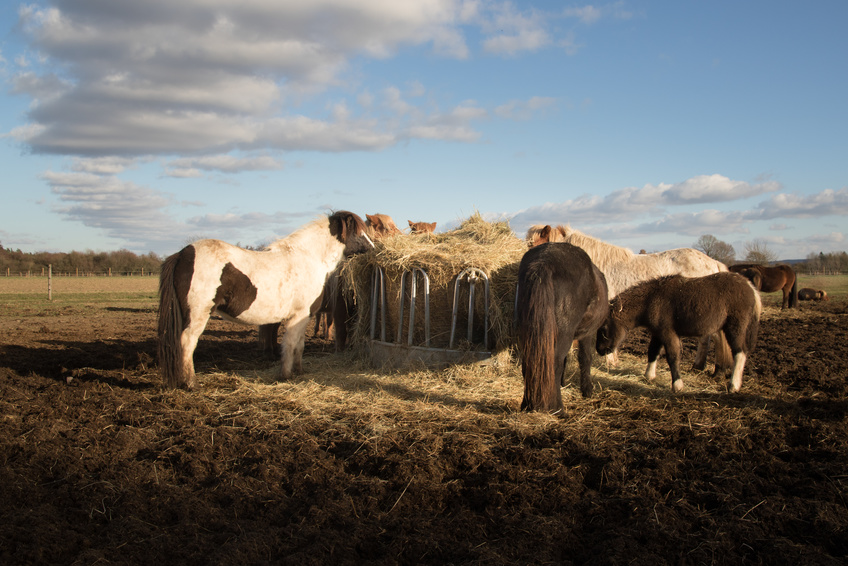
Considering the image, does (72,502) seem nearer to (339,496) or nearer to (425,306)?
(339,496)

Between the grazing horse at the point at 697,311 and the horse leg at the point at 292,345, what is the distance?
13.0ft

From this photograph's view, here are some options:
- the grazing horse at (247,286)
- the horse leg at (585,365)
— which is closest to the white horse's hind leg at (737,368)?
the horse leg at (585,365)

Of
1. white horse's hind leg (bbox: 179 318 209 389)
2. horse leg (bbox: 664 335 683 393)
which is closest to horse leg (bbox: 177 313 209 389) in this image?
white horse's hind leg (bbox: 179 318 209 389)

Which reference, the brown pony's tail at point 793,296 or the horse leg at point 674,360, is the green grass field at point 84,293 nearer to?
the brown pony's tail at point 793,296

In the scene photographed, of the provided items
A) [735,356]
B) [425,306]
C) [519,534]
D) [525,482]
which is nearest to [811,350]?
[735,356]

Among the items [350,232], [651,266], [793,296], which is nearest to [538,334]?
[651,266]

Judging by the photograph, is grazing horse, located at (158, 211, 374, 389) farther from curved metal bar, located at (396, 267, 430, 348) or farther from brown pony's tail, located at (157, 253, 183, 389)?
curved metal bar, located at (396, 267, 430, 348)

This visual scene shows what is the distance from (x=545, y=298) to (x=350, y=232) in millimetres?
3745

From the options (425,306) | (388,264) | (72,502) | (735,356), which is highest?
(388,264)

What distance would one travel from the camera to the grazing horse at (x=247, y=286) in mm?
5484

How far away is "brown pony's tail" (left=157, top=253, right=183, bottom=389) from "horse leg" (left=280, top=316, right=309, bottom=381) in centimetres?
126

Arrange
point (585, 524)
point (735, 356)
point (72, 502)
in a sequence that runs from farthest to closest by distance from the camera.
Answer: point (735, 356) < point (72, 502) < point (585, 524)

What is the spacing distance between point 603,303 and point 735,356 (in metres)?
1.88

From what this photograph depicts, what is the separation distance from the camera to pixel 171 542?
2.49 m
